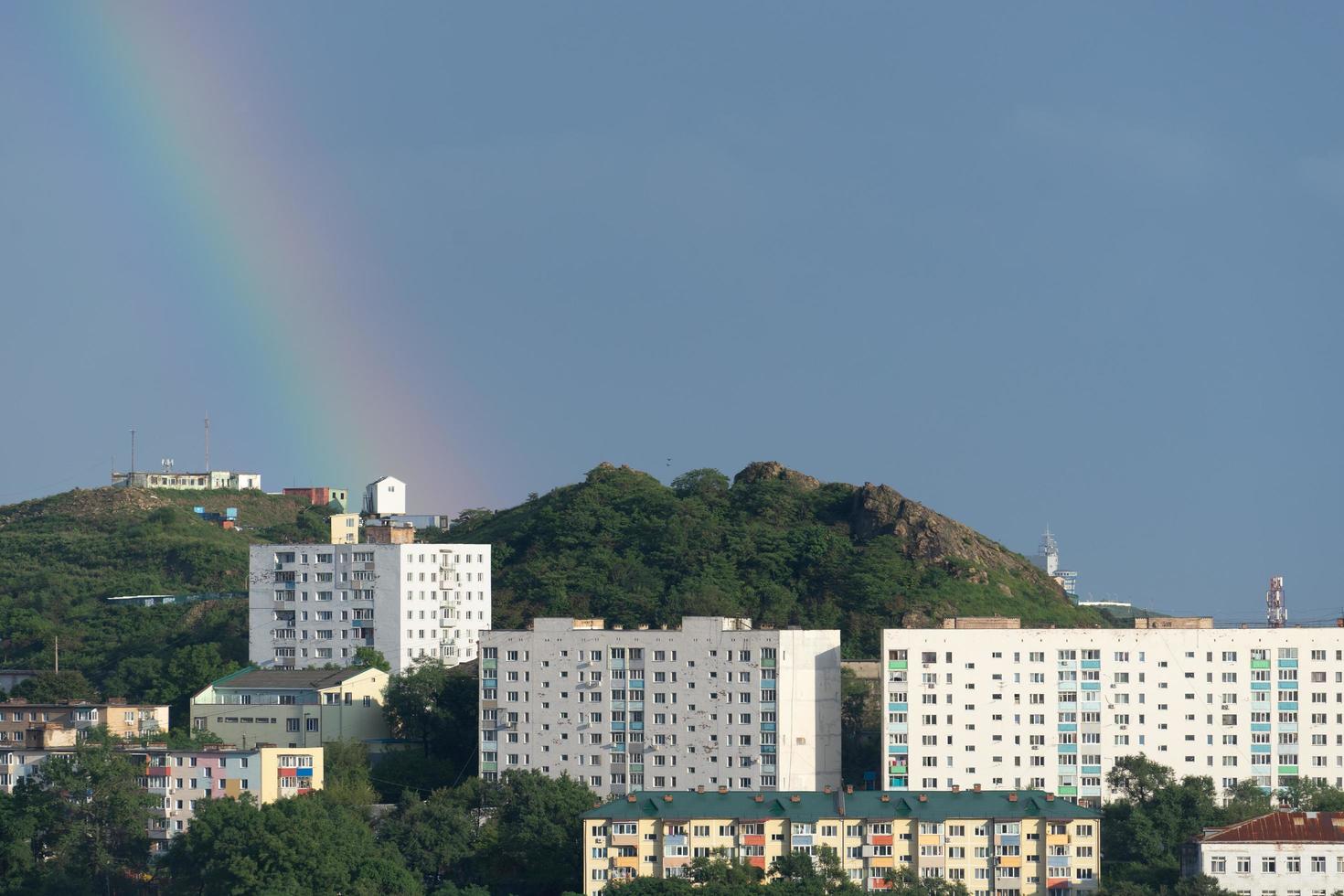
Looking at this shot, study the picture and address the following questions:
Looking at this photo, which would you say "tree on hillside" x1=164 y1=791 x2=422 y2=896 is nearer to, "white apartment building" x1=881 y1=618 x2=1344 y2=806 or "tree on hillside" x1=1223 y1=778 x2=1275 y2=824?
"white apartment building" x1=881 y1=618 x2=1344 y2=806

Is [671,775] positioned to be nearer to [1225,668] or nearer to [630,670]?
[630,670]

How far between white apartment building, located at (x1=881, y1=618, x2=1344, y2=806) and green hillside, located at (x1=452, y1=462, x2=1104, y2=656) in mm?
14727

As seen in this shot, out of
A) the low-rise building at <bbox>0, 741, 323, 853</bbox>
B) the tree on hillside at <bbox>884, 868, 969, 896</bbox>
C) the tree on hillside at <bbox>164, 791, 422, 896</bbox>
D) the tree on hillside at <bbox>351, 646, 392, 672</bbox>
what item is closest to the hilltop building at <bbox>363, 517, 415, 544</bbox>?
the tree on hillside at <bbox>351, 646, 392, 672</bbox>

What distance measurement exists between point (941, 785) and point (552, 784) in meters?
15.9

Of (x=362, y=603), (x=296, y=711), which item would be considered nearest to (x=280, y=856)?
(x=296, y=711)

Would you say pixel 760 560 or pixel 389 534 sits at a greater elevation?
pixel 389 534

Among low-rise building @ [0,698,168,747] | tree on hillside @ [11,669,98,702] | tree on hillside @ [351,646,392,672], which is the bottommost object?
A: low-rise building @ [0,698,168,747]

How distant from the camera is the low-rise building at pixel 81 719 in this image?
9738cm

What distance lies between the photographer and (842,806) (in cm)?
8688

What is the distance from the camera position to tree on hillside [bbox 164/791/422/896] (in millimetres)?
81062

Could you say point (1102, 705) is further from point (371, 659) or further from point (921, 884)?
point (371, 659)

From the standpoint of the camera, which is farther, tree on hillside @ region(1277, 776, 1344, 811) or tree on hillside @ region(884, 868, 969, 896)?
tree on hillside @ region(1277, 776, 1344, 811)

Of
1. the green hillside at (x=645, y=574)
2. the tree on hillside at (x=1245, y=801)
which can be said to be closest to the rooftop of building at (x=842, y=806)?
the tree on hillside at (x=1245, y=801)

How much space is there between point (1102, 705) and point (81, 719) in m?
43.1
